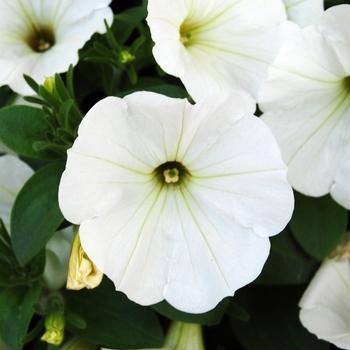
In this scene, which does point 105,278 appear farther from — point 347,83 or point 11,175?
point 347,83

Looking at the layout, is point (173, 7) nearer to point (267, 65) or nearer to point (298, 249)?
point (267, 65)

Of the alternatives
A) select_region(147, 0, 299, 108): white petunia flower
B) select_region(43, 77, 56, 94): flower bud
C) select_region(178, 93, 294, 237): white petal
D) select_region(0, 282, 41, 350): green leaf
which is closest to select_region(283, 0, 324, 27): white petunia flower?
select_region(147, 0, 299, 108): white petunia flower

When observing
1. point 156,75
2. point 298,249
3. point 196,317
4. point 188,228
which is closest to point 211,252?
point 188,228

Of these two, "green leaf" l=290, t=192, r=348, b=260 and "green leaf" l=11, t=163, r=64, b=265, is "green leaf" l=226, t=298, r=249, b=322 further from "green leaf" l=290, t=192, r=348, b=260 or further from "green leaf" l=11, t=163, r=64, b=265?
"green leaf" l=11, t=163, r=64, b=265

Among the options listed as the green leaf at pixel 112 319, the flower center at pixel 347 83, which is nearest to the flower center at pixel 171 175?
the green leaf at pixel 112 319

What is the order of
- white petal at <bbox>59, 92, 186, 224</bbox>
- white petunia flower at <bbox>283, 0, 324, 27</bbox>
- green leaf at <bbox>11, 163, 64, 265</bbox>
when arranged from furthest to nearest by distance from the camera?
white petunia flower at <bbox>283, 0, 324, 27</bbox> < green leaf at <bbox>11, 163, 64, 265</bbox> < white petal at <bbox>59, 92, 186, 224</bbox>
